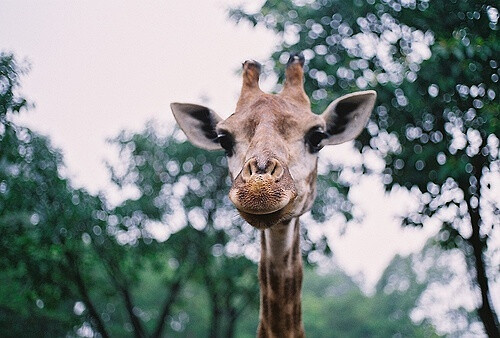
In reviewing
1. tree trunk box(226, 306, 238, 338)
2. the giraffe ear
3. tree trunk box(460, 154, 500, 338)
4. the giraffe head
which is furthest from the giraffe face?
tree trunk box(226, 306, 238, 338)

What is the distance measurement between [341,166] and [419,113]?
7.49ft

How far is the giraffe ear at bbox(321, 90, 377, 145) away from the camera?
381 cm

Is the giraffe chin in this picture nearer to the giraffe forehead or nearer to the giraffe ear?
A: the giraffe forehead

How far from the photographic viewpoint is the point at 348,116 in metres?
3.90

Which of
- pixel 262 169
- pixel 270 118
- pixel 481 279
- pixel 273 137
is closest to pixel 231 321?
pixel 481 279

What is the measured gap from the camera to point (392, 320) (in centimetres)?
2527

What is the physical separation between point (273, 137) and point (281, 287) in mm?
1126

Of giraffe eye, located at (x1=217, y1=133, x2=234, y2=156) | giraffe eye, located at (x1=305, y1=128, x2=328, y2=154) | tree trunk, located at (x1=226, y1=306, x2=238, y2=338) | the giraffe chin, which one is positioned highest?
the giraffe chin

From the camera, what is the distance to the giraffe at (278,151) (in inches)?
102

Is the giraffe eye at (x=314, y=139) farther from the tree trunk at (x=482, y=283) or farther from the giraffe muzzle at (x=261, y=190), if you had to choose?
the tree trunk at (x=482, y=283)

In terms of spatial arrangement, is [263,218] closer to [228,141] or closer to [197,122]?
[228,141]

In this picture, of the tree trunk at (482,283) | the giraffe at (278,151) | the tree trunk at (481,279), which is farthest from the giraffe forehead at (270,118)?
the tree trunk at (482,283)

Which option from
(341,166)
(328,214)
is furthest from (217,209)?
(341,166)

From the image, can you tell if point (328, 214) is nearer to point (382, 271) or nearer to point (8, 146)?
point (8, 146)
